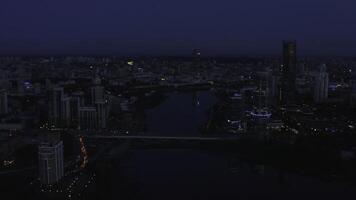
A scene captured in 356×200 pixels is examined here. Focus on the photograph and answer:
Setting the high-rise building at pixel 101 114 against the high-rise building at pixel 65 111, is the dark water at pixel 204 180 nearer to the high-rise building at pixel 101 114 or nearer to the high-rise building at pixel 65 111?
the high-rise building at pixel 101 114

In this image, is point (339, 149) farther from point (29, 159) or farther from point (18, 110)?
point (18, 110)

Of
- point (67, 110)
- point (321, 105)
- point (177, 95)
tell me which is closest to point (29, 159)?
point (67, 110)

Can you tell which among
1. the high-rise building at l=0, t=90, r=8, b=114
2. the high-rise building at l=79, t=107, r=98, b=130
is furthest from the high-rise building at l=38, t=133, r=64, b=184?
the high-rise building at l=0, t=90, r=8, b=114

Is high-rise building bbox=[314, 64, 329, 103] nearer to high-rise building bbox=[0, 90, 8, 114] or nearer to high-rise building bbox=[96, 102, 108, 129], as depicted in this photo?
high-rise building bbox=[96, 102, 108, 129]

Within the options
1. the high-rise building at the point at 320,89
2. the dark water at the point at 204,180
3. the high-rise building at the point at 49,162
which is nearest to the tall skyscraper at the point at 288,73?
the high-rise building at the point at 320,89

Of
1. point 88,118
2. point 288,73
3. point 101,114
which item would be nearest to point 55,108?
point 88,118

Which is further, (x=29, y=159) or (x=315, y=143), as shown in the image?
(x=315, y=143)

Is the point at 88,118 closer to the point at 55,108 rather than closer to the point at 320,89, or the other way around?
the point at 55,108
